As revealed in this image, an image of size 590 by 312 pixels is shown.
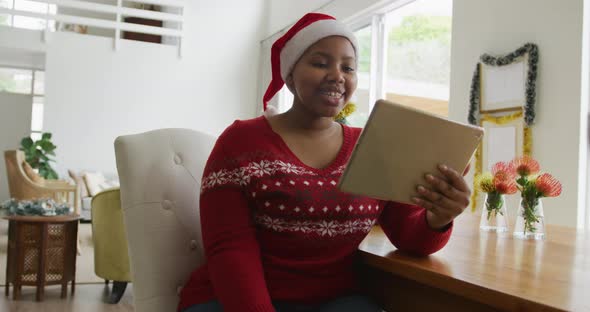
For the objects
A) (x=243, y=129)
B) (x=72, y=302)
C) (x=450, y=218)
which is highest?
(x=243, y=129)

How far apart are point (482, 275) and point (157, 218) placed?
706 millimetres

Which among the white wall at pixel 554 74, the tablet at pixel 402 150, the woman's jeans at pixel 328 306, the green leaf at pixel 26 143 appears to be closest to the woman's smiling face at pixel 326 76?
the tablet at pixel 402 150

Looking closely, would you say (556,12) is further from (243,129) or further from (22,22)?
(22,22)

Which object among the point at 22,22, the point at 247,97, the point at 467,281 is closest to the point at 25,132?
the point at 22,22

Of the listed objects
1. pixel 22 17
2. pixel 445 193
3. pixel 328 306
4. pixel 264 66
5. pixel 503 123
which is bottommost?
pixel 328 306

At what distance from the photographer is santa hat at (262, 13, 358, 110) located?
3.80 feet

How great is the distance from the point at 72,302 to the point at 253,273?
2850 mm

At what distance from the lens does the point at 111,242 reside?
3551 millimetres

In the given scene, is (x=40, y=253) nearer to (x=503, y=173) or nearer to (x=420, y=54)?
(x=503, y=173)

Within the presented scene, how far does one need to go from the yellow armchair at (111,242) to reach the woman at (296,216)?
255 centimetres

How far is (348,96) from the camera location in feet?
3.84

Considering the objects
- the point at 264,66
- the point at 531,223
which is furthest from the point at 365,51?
the point at 531,223

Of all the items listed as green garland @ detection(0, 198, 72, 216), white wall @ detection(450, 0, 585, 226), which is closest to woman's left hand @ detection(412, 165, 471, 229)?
white wall @ detection(450, 0, 585, 226)

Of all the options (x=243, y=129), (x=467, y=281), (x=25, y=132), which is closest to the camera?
(x=467, y=281)
